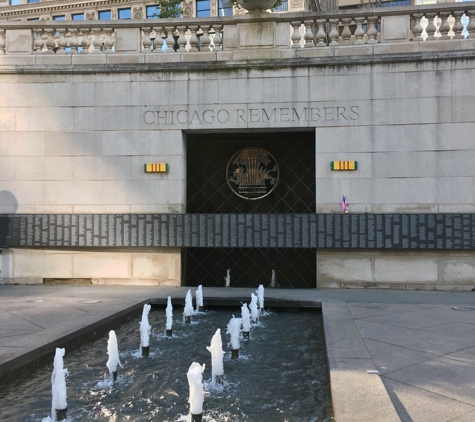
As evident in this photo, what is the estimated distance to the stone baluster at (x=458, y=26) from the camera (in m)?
11.7

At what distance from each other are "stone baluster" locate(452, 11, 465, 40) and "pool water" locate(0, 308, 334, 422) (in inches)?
339

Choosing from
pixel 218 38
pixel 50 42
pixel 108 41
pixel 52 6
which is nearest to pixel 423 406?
pixel 218 38

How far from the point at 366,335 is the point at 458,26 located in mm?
8960

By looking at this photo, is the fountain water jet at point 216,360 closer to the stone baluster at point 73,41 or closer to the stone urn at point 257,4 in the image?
the stone urn at point 257,4

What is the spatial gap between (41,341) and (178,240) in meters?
6.14

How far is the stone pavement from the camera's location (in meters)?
4.10

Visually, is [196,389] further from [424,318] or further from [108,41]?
[108,41]

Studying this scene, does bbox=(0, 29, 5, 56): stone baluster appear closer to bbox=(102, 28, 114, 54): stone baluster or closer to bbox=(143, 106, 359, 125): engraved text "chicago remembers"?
bbox=(102, 28, 114, 54): stone baluster

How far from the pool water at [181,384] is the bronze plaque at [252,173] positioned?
6.51 metres

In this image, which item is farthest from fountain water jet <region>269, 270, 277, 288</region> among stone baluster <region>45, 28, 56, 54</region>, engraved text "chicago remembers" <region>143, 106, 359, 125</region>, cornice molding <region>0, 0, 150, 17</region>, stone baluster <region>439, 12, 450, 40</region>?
cornice molding <region>0, 0, 150, 17</region>

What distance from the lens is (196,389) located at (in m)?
3.95

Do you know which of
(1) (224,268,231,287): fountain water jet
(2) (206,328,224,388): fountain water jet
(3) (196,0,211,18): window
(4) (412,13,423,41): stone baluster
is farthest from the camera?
(3) (196,0,211,18): window

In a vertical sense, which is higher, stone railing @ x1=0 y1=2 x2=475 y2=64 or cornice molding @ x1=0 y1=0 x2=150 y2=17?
cornice molding @ x1=0 y1=0 x2=150 y2=17

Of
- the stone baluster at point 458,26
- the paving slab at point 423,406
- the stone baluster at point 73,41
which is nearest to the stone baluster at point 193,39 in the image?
the stone baluster at point 73,41
